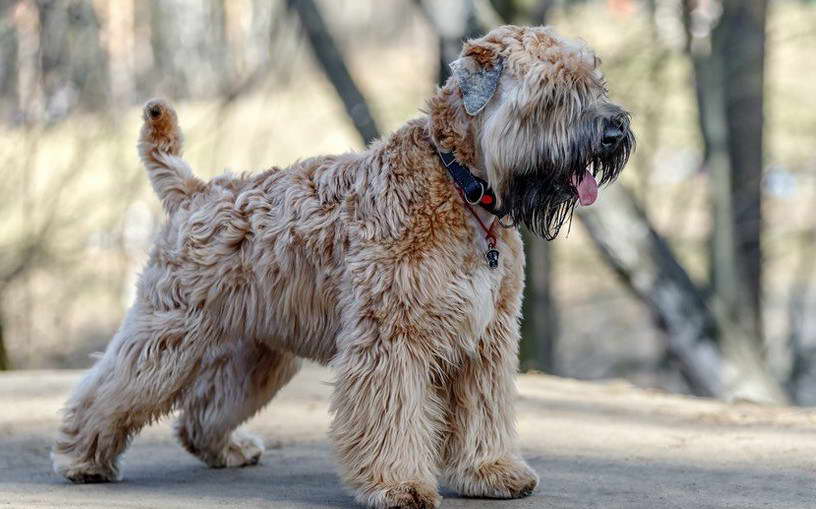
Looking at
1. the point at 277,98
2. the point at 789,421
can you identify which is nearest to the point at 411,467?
the point at 789,421

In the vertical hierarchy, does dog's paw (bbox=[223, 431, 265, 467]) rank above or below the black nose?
below

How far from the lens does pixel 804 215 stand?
1666 centimetres

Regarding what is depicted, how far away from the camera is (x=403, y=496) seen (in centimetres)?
472

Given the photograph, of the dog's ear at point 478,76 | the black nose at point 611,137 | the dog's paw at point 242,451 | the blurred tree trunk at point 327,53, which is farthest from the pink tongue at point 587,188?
the blurred tree trunk at point 327,53

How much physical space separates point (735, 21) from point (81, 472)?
961 centimetres

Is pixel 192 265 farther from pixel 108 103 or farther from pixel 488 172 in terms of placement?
pixel 108 103

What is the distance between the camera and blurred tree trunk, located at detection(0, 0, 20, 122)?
487 inches

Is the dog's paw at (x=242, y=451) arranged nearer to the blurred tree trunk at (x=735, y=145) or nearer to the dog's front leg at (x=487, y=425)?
the dog's front leg at (x=487, y=425)

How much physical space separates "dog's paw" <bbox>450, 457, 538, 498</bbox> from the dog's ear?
5.03 feet

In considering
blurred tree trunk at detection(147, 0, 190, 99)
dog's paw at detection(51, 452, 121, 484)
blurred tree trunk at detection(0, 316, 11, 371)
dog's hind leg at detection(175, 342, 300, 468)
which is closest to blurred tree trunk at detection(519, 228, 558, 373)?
blurred tree trunk at detection(147, 0, 190, 99)

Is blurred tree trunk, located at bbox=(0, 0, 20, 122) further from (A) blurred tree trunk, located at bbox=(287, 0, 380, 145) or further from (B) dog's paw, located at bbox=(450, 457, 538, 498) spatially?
(B) dog's paw, located at bbox=(450, 457, 538, 498)

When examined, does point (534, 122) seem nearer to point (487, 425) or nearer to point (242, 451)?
point (487, 425)

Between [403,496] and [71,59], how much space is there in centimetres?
927

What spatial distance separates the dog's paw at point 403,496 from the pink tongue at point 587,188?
1.35 meters
